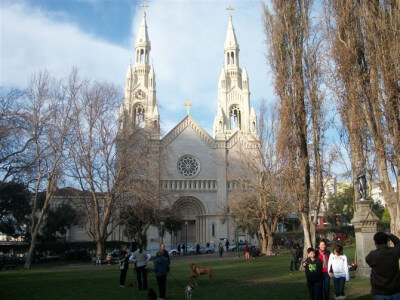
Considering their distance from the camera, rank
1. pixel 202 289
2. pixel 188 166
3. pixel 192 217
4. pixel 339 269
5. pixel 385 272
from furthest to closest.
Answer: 1. pixel 188 166
2. pixel 192 217
3. pixel 202 289
4. pixel 339 269
5. pixel 385 272

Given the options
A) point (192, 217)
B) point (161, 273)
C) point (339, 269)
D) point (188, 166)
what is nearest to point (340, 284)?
point (339, 269)

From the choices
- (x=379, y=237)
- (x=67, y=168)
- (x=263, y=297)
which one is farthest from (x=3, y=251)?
(x=379, y=237)

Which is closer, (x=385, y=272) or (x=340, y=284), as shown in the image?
(x=385, y=272)

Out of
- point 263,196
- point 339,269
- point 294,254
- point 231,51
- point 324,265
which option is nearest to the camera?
point 339,269

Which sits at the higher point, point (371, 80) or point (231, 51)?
point (231, 51)

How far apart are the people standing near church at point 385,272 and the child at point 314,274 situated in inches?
117

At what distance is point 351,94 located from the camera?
51.6 feet

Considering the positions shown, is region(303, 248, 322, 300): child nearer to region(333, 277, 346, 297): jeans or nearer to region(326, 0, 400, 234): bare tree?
region(333, 277, 346, 297): jeans

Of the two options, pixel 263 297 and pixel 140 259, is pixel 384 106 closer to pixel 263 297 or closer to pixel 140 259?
pixel 263 297

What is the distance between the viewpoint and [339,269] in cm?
938

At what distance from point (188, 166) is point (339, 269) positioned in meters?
44.2

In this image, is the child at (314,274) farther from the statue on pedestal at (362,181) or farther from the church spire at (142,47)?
the church spire at (142,47)

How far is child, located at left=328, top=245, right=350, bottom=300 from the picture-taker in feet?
30.7

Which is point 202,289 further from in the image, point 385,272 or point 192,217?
point 192,217
